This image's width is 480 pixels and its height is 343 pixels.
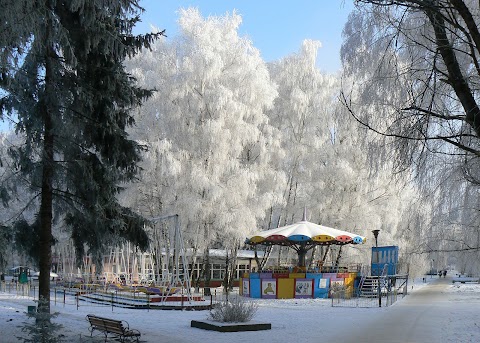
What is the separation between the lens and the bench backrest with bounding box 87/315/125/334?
1231cm

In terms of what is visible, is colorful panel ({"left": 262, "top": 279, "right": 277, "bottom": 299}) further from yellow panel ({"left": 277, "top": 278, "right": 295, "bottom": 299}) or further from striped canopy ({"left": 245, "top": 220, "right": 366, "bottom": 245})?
striped canopy ({"left": 245, "top": 220, "right": 366, "bottom": 245})

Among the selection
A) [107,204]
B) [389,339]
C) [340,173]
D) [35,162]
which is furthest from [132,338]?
[340,173]

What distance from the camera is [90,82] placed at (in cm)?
1326

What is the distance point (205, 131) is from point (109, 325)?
17.5m

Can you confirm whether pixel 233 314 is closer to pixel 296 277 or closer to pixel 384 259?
pixel 296 277

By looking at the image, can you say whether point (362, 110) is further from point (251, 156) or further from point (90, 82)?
point (251, 156)

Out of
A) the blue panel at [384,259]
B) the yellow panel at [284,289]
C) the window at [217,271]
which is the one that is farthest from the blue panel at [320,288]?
the window at [217,271]

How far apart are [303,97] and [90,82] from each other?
24413 millimetres

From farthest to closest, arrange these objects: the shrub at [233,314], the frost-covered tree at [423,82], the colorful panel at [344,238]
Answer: the colorful panel at [344,238], the shrub at [233,314], the frost-covered tree at [423,82]

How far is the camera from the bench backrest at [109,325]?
12.3 metres

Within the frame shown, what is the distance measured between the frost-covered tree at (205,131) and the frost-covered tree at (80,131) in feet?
45.1

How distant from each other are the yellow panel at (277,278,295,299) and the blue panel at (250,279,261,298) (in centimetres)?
106

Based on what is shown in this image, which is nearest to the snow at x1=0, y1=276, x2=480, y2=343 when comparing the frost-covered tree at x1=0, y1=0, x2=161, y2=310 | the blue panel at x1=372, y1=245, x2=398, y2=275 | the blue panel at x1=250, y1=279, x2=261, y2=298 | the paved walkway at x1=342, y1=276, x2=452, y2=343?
the paved walkway at x1=342, y1=276, x2=452, y2=343

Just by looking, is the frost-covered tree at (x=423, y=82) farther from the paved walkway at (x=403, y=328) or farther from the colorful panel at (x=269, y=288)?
the colorful panel at (x=269, y=288)
